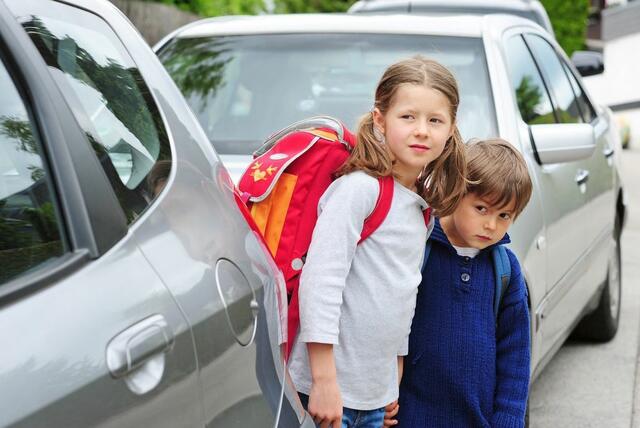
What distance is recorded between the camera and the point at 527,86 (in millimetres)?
4441

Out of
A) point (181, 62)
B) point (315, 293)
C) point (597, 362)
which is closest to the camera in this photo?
point (315, 293)

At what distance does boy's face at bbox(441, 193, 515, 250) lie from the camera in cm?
271

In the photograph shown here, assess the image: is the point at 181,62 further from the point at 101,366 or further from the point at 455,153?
the point at 101,366

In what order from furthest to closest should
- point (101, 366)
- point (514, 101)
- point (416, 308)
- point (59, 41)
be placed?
point (514, 101) → point (416, 308) → point (59, 41) → point (101, 366)

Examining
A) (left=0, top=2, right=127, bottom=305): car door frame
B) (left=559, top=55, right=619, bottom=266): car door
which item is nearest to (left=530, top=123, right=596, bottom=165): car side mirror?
(left=559, top=55, right=619, bottom=266): car door

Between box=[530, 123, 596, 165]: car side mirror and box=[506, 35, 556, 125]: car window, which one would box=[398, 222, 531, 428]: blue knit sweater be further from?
box=[506, 35, 556, 125]: car window

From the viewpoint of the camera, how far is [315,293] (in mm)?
2340

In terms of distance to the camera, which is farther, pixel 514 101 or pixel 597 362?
pixel 597 362

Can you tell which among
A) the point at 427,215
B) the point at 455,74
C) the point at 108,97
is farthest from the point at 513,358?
the point at 455,74

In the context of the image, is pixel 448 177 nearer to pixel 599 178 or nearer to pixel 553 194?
pixel 553 194

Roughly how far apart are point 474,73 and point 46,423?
3075 millimetres

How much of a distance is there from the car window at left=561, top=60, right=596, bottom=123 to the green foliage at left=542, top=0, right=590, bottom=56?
2626 cm

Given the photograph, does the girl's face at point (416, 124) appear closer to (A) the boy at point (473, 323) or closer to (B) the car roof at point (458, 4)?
(A) the boy at point (473, 323)

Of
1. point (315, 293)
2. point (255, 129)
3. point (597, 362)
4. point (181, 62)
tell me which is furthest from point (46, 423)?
point (597, 362)
